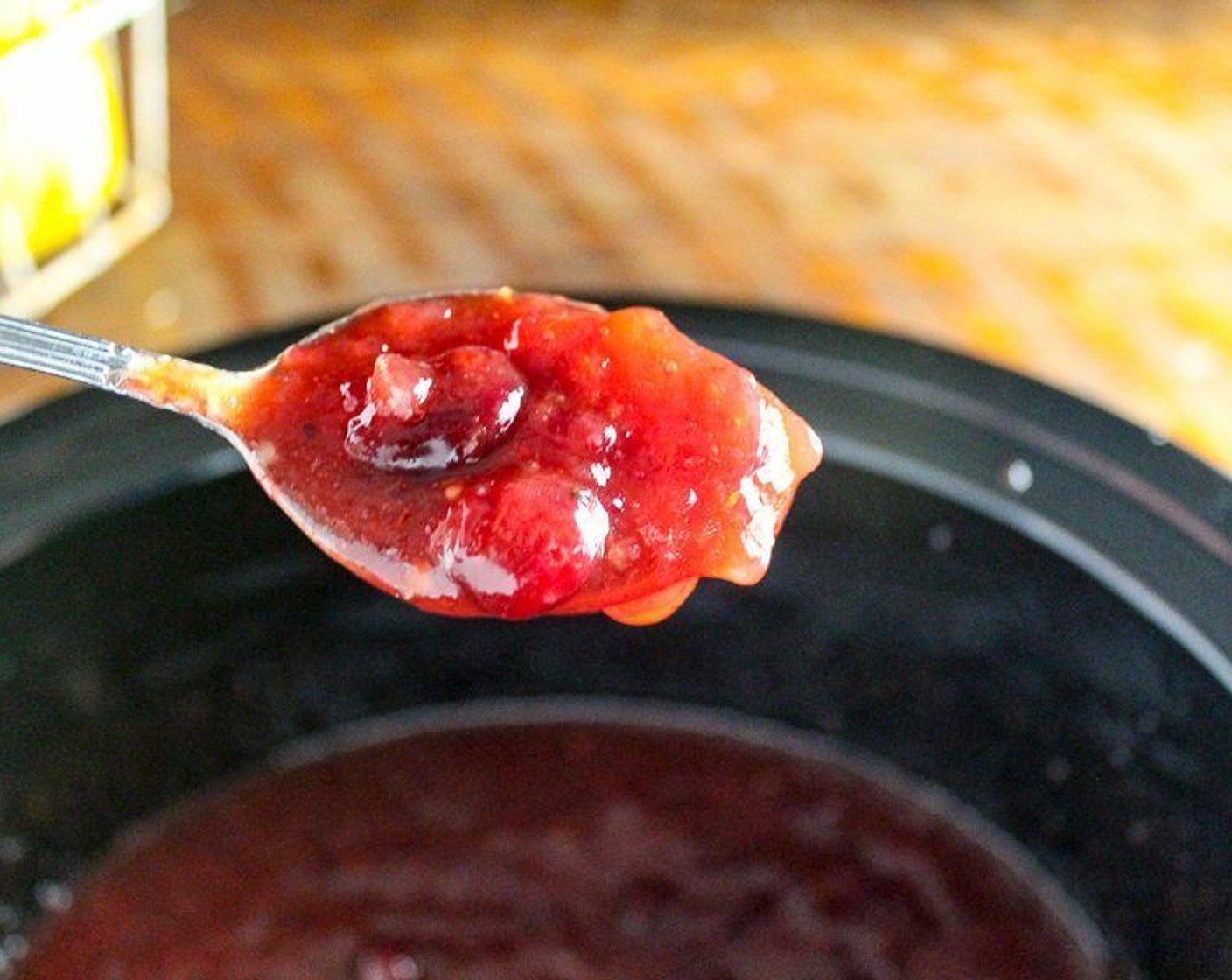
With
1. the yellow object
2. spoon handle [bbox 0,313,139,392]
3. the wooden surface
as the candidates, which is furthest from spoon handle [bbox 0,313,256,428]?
the wooden surface

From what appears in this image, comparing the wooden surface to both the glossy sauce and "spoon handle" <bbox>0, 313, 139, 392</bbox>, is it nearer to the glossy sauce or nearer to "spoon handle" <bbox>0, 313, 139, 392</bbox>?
the glossy sauce

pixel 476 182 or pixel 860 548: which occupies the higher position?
pixel 860 548

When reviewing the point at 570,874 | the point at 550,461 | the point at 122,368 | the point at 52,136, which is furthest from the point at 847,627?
the point at 52,136

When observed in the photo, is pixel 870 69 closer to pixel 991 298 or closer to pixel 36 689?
pixel 991 298

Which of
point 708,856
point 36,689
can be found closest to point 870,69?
point 708,856

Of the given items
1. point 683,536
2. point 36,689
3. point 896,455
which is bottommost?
point 36,689

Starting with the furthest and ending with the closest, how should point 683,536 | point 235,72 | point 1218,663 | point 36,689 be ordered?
point 235,72
point 36,689
point 1218,663
point 683,536
